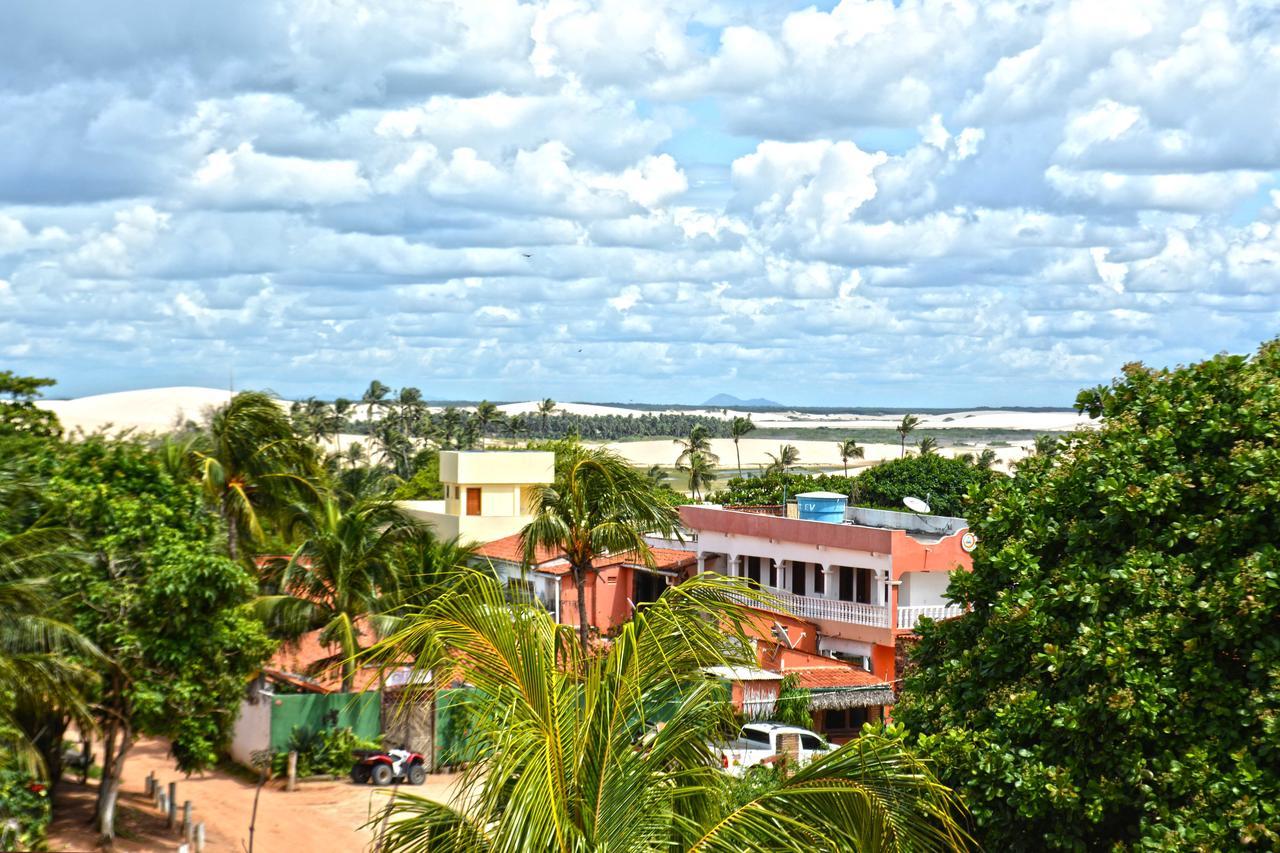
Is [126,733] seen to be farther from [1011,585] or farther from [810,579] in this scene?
[810,579]

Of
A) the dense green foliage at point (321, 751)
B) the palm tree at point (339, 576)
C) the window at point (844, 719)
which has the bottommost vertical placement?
the window at point (844, 719)

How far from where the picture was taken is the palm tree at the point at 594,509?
31266 mm

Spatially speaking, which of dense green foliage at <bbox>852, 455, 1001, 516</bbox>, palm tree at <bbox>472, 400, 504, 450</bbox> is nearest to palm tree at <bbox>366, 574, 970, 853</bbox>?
dense green foliage at <bbox>852, 455, 1001, 516</bbox>

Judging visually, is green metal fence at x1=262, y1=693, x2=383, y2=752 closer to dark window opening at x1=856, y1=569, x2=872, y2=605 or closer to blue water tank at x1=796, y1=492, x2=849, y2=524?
dark window opening at x1=856, y1=569, x2=872, y2=605

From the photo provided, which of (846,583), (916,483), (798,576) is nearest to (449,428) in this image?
(916,483)

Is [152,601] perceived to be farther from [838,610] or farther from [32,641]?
[838,610]

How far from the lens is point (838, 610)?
3891 centimetres

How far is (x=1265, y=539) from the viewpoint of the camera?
33.6ft

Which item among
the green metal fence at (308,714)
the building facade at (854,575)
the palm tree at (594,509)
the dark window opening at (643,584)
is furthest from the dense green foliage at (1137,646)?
the dark window opening at (643,584)

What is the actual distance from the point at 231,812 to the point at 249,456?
860 cm

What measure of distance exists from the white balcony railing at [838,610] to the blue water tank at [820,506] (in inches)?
183

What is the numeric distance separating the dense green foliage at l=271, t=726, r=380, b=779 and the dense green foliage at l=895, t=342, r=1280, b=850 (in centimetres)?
2351

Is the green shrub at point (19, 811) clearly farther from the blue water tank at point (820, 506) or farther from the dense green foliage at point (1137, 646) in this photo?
the blue water tank at point (820, 506)

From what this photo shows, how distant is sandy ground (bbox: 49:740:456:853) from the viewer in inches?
1035
